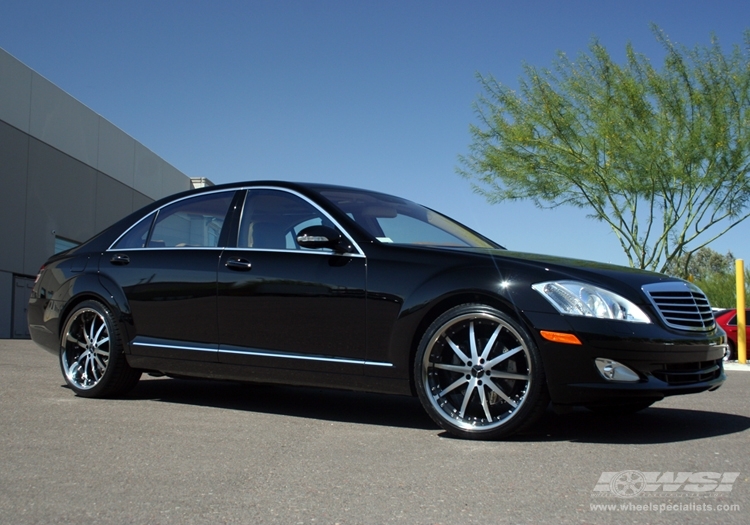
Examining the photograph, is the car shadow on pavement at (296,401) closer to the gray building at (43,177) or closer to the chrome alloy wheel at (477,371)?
→ the chrome alloy wheel at (477,371)

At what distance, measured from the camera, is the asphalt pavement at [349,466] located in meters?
3.23

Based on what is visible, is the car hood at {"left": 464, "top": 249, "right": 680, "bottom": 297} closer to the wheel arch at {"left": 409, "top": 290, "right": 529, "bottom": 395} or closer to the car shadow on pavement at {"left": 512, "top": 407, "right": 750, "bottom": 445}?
the wheel arch at {"left": 409, "top": 290, "right": 529, "bottom": 395}

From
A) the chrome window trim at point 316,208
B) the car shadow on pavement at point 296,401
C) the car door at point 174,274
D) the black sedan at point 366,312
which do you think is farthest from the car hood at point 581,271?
the car door at point 174,274

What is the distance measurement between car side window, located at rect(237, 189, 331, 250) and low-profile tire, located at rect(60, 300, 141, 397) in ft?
4.35

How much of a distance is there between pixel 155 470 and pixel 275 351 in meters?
1.70

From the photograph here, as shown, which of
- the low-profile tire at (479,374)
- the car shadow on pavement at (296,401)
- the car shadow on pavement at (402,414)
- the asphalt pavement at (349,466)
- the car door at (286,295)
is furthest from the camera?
the car shadow on pavement at (296,401)

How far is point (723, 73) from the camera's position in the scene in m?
23.1

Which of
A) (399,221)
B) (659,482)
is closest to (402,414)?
(399,221)

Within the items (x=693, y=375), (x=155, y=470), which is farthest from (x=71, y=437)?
(x=693, y=375)

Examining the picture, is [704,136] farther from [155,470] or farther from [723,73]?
[155,470]

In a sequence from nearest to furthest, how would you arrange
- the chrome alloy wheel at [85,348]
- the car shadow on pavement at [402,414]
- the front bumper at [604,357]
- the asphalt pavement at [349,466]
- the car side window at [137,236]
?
the asphalt pavement at [349,466]
the front bumper at [604,357]
the car shadow on pavement at [402,414]
the chrome alloy wheel at [85,348]
the car side window at [137,236]

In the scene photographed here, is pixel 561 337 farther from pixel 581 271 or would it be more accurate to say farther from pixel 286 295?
pixel 286 295

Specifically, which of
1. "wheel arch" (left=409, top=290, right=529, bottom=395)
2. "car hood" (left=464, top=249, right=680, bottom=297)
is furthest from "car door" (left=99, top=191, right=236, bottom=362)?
"car hood" (left=464, top=249, right=680, bottom=297)

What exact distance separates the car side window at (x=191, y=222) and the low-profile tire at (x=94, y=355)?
0.61 meters
